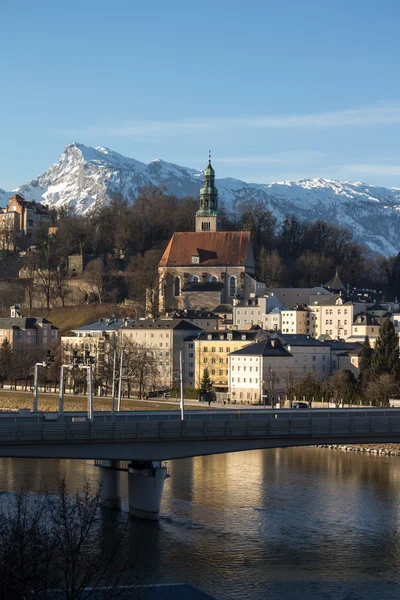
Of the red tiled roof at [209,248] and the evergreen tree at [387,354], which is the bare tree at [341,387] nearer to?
the evergreen tree at [387,354]

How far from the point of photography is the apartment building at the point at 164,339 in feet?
381

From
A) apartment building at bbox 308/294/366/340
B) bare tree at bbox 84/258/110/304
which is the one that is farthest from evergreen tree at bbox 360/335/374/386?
bare tree at bbox 84/258/110/304

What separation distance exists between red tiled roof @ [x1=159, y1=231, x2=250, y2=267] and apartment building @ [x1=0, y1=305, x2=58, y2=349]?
17.4 metres

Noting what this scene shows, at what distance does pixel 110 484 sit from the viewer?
51938 mm

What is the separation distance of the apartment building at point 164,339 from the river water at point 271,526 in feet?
154

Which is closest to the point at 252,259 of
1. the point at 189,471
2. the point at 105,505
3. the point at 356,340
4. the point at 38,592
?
the point at 356,340

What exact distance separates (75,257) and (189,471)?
90.6 m

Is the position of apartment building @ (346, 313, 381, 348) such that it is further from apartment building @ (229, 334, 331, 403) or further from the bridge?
the bridge

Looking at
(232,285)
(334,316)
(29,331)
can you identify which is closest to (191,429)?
(334,316)

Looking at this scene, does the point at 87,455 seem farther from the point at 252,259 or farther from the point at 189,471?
the point at 252,259

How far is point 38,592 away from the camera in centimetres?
2612

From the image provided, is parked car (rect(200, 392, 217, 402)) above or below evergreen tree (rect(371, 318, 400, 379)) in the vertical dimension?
below

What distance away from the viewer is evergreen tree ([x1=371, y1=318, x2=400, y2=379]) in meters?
96.0

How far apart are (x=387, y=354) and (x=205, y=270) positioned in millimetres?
50206
